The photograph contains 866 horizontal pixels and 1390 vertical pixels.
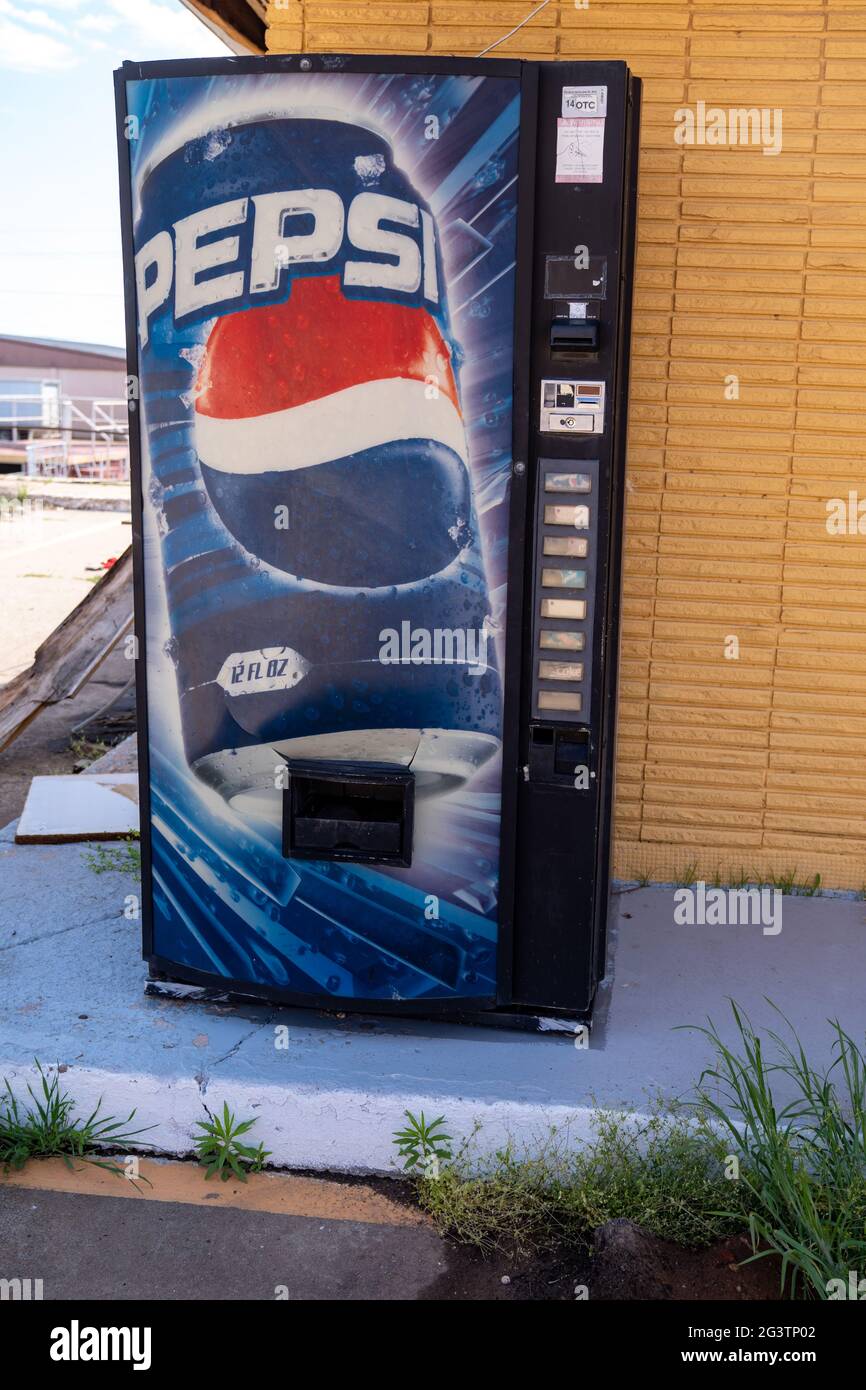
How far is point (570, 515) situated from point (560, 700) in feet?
1.48

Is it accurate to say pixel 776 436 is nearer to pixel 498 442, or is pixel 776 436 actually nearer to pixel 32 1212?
pixel 498 442

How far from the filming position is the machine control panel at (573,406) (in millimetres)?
2816

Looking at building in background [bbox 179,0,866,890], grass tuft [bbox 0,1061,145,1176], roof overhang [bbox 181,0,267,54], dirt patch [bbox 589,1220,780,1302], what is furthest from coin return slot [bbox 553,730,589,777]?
roof overhang [bbox 181,0,267,54]

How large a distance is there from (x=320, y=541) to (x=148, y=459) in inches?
19.9

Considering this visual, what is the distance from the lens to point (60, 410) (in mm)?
31953

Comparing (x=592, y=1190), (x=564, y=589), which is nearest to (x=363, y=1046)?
(x=592, y=1190)

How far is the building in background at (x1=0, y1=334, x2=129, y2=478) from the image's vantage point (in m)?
28.1

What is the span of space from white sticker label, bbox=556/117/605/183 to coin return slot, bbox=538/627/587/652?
1.04 metres

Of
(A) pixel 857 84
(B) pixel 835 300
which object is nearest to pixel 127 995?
(B) pixel 835 300

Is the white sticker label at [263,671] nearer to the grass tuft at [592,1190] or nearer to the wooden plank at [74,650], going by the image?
the grass tuft at [592,1190]

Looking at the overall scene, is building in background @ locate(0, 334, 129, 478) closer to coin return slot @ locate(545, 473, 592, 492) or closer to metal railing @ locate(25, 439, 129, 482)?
metal railing @ locate(25, 439, 129, 482)

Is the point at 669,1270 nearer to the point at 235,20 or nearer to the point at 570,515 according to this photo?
the point at 570,515

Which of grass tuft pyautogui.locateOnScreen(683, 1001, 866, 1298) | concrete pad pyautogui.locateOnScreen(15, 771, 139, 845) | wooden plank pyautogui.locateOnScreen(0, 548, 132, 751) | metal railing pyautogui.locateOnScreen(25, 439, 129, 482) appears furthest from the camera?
metal railing pyautogui.locateOnScreen(25, 439, 129, 482)

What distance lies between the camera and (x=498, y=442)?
285 cm
